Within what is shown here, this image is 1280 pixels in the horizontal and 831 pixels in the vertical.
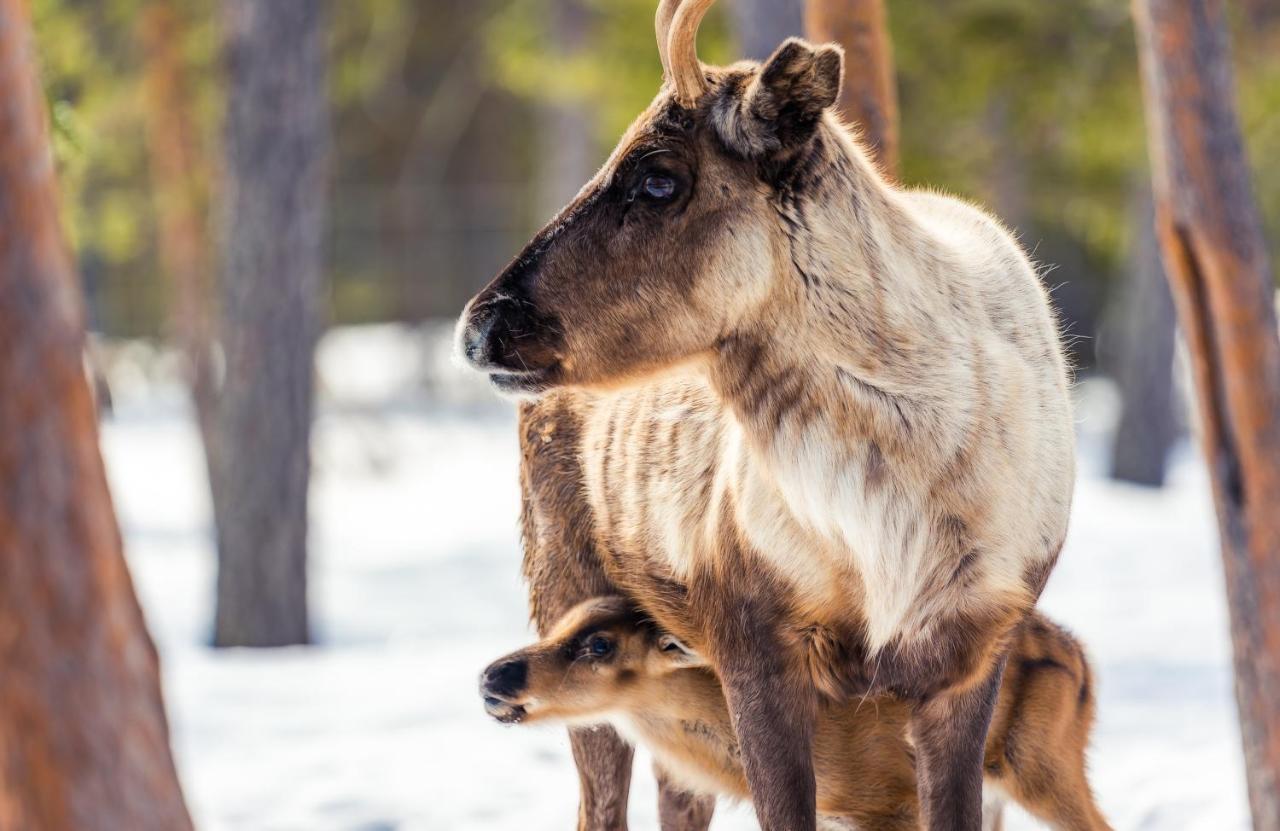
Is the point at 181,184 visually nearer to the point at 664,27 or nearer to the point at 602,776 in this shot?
the point at 602,776

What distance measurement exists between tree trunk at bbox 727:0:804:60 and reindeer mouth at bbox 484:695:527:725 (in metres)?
3.82

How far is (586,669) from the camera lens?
12.8ft

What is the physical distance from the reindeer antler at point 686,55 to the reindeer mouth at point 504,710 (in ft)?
4.84

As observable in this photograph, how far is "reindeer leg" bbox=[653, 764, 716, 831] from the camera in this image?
448 centimetres

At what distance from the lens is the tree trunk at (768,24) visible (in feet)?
22.5

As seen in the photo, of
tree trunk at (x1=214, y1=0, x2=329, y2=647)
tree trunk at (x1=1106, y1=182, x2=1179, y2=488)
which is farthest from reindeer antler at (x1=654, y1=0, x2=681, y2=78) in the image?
tree trunk at (x1=1106, y1=182, x2=1179, y2=488)

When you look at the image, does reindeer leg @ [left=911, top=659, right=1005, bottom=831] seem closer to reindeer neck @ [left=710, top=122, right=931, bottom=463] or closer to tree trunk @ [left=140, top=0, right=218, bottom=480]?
reindeer neck @ [left=710, top=122, right=931, bottom=463]

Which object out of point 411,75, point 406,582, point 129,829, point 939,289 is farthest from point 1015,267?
point 411,75

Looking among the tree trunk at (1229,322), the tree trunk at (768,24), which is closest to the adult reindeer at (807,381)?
the tree trunk at (1229,322)

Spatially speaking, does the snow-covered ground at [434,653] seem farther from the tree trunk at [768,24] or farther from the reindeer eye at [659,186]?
the tree trunk at [768,24]

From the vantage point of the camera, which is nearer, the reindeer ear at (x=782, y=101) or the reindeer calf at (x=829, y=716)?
the reindeer ear at (x=782, y=101)

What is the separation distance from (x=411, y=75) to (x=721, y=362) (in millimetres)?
24272

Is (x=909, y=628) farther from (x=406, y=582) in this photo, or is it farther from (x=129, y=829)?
(x=406, y=582)

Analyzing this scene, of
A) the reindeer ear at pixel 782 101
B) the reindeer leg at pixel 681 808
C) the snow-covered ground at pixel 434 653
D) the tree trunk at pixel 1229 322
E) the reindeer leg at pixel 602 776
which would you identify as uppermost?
the reindeer ear at pixel 782 101
